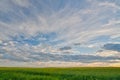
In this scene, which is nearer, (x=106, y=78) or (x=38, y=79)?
(x=38, y=79)

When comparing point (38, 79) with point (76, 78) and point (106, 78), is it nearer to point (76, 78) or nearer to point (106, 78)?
point (76, 78)

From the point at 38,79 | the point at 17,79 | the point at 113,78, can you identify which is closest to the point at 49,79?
the point at 38,79

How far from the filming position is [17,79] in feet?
77.6

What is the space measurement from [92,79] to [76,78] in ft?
9.56

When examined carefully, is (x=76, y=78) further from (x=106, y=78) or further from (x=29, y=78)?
(x=29, y=78)

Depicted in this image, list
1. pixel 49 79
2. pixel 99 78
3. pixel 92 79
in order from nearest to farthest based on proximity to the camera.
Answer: pixel 49 79, pixel 92 79, pixel 99 78

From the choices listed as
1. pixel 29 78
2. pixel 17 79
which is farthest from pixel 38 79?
pixel 17 79

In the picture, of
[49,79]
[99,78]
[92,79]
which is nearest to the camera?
[49,79]

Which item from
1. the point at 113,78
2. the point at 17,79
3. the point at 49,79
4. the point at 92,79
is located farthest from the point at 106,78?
the point at 17,79

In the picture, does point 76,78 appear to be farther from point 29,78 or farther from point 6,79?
point 6,79

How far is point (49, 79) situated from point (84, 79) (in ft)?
15.6

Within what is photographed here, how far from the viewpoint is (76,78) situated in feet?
85.5

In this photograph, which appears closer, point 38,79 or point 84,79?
point 38,79

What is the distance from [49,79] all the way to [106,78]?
6.88 metres
